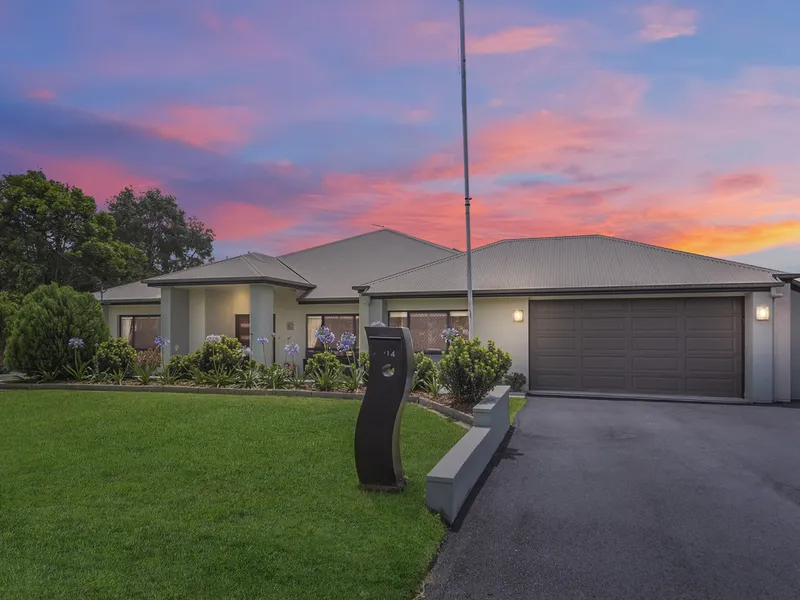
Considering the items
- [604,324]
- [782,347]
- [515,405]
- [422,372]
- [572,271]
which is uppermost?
[572,271]

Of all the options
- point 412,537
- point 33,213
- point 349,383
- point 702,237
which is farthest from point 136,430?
point 33,213

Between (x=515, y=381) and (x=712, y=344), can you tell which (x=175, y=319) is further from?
(x=712, y=344)

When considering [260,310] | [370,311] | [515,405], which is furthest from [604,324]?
[260,310]

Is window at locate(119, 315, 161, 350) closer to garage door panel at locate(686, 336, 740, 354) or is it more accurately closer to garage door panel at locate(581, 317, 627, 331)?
garage door panel at locate(581, 317, 627, 331)

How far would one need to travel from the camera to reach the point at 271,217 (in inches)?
757

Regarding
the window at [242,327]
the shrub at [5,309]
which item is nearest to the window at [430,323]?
the window at [242,327]

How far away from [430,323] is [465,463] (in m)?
10.0

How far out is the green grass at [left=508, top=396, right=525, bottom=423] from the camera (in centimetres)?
1081

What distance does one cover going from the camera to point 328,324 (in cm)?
1833

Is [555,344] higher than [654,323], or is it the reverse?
[654,323]

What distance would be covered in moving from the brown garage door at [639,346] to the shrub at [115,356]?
10587mm

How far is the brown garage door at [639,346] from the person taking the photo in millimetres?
13070

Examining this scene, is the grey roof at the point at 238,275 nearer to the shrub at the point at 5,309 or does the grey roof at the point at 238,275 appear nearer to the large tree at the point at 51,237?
the shrub at the point at 5,309

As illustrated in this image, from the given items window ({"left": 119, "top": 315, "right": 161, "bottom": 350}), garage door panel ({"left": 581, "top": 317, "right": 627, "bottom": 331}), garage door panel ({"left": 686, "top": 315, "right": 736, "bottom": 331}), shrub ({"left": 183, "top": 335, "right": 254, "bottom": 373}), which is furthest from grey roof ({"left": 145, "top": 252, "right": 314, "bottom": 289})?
garage door panel ({"left": 686, "top": 315, "right": 736, "bottom": 331})
